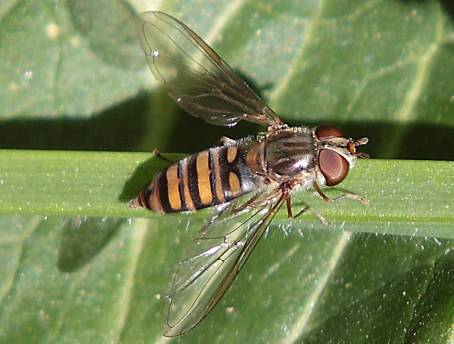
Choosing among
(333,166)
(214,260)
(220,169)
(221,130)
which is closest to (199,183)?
(220,169)

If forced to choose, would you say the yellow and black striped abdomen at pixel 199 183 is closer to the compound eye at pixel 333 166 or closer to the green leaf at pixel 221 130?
the green leaf at pixel 221 130

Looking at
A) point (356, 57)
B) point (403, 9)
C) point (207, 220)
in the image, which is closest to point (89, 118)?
point (207, 220)

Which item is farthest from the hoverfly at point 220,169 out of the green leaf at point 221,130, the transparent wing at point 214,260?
the green leaf at point 221,130

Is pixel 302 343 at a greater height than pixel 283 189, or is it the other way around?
pixel 283 189

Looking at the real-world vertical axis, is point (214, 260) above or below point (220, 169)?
below

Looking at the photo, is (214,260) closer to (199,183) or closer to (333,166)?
(199,183)

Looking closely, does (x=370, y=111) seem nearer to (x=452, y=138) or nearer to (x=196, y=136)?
(x=452, y=138)

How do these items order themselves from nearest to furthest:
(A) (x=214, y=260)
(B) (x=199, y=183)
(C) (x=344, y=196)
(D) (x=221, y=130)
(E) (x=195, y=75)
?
(C) (x=344, y=196)
(A) (x=214, y=260)
(B) (x=199, y=183)
(E) (x=195, y=75)
(D) (x=221, y=130)
